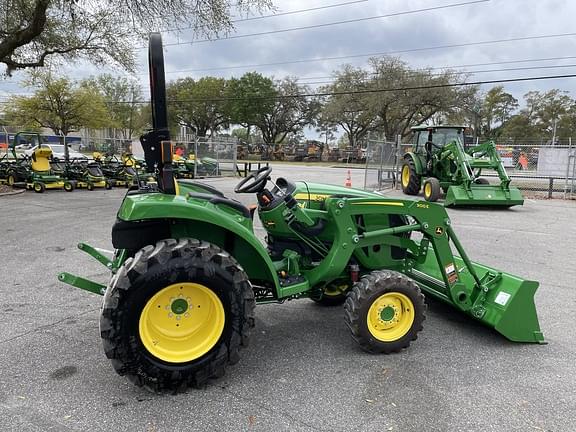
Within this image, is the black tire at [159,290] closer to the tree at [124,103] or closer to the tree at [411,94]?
the tree at [411,94]

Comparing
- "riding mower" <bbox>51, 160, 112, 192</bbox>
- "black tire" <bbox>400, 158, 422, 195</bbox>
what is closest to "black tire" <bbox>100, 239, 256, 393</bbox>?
"riding mower" <bbox>51, 160, 112, 192</bbox>

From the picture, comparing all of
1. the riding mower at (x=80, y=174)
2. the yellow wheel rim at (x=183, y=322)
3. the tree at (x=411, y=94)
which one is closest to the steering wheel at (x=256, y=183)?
the yellow wheel rim at (x=183, y=322)

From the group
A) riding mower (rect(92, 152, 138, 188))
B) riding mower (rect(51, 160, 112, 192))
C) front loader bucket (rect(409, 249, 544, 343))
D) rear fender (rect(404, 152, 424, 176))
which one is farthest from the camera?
riding mower (rect(92, 152, 138, 188))

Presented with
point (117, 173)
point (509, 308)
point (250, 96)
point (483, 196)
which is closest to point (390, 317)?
point (509, 308)

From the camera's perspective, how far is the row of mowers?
13.2 metres

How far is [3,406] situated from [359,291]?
235cm

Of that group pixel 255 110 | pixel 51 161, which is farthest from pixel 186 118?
pixel 51 161

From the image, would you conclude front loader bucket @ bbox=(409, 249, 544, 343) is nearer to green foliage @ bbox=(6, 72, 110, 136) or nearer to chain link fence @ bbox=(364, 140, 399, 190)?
chain link fence @ bbox=(364, 140, 399, 190)

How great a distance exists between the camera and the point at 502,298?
3.59 metres

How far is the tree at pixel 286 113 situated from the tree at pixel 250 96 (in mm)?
624

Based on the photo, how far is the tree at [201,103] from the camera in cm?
5975

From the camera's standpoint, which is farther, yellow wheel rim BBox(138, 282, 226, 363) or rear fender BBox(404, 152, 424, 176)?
rear fender BBox(404, 152, 424, 176)

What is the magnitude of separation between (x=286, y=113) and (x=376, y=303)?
200 feet

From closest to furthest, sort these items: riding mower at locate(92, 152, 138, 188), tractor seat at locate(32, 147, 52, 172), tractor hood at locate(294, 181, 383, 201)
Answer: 1. tractor hood at locate(294, 181, 383, 201)
2. tractor seat at locate(32, 147, 52, 172)
3. riding mower at locate(92, 152, 138, 188)
